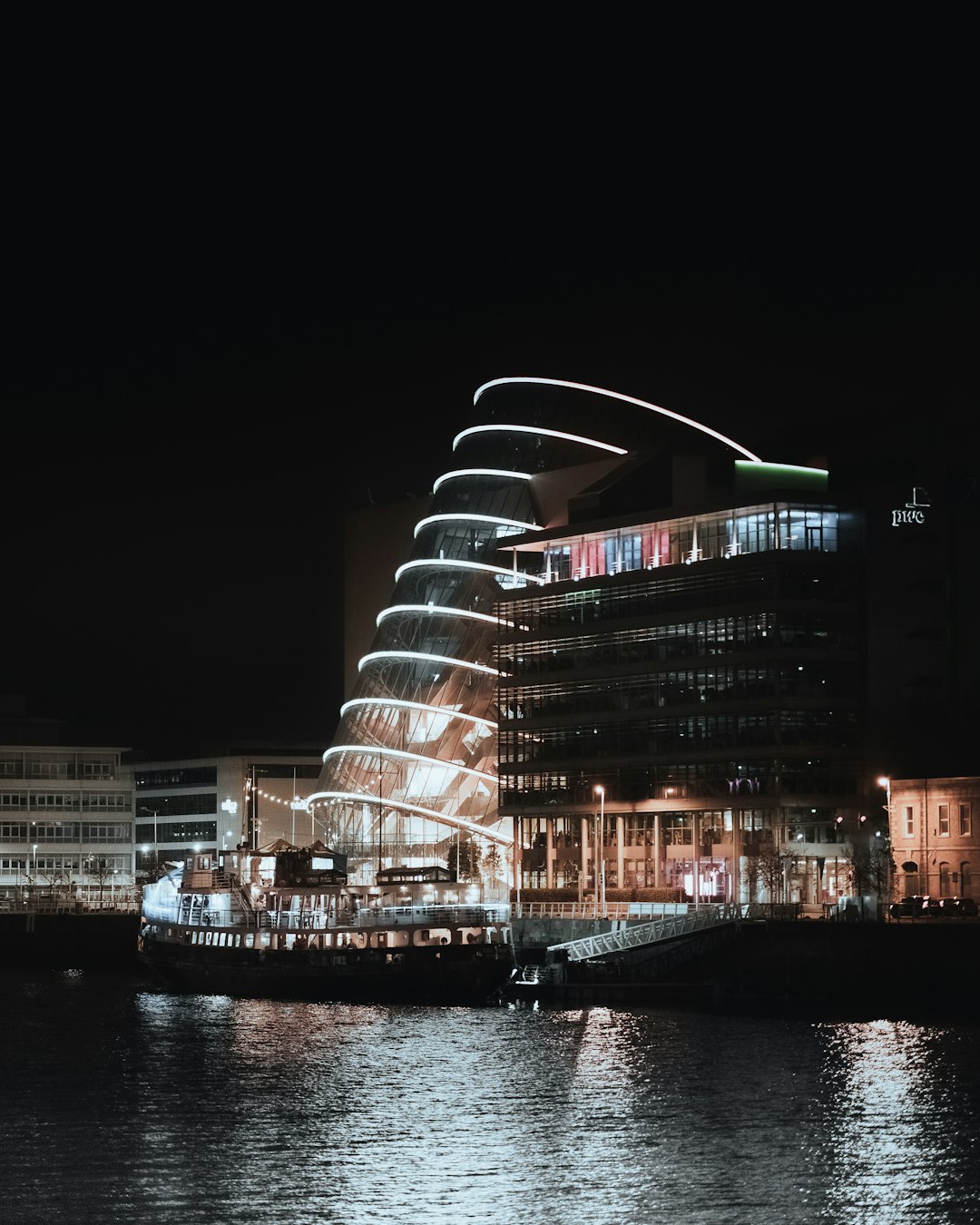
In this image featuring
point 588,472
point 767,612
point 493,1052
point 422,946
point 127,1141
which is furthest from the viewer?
point 588,472

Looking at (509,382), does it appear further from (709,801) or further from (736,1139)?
(736,1139)

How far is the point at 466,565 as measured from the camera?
142 m

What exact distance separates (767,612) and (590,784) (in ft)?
54.4

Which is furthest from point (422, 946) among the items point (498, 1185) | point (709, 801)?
point (498, 1185)

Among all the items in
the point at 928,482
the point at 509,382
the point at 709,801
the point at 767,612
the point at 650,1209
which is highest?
the point at 509,382

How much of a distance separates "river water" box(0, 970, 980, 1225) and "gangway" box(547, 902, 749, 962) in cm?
783

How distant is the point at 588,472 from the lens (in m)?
143

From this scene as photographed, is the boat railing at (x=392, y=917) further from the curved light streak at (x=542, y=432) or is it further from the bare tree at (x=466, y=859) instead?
the curved light streak at (x=542, y=432)

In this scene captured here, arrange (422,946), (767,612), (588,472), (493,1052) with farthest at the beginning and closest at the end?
(588,472) → (767,612) → (422,946) → (493,1052)

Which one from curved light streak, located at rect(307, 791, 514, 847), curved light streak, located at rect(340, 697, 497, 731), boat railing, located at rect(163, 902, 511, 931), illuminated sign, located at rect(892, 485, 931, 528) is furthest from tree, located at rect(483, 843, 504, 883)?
boat railing, located at rect(163, 902, 511, 931)

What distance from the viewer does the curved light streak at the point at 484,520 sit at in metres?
144

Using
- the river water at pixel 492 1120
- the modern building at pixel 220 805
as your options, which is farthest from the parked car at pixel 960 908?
the modern building at pixel 220 805

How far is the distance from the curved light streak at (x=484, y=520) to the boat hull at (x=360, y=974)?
169ft

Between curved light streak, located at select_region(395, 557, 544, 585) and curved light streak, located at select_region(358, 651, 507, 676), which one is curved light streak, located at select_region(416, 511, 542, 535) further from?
curved light streak, located at select_region(358, 651, 507, 676)
